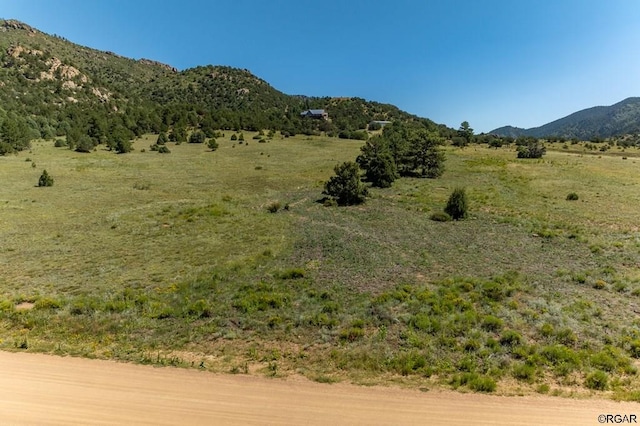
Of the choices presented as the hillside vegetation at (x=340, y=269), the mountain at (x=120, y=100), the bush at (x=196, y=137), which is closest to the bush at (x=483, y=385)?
the hillside vegetation at (x=340, y=269)

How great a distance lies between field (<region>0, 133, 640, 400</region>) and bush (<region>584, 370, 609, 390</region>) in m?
0.07

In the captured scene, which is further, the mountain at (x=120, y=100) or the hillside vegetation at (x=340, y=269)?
the mountain at (x=120, y=100)

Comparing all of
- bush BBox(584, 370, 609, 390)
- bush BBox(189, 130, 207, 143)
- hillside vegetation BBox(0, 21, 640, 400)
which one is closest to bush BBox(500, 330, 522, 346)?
hillside vegetation BBox(0, 21, 640, 400)

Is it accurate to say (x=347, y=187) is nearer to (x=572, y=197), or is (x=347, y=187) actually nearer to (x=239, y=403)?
(x=572, y=197)

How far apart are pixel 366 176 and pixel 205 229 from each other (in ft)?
95.5

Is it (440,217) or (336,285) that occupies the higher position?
(440,217)

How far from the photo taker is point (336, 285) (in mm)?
17609

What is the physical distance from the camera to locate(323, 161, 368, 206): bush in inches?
1473

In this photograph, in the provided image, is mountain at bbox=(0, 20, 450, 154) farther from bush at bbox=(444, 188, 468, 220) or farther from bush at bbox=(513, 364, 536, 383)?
bush at bbox=(513, 364, 536, 383)

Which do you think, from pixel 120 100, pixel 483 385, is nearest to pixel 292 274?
pixel 483 385

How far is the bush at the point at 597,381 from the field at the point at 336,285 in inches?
2.6

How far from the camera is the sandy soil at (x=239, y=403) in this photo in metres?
8.78

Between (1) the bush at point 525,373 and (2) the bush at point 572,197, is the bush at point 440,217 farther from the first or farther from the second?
(1) the bush at point 525,373

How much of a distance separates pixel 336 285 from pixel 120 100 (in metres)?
128
